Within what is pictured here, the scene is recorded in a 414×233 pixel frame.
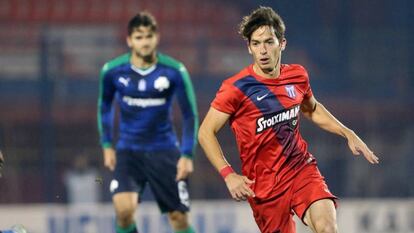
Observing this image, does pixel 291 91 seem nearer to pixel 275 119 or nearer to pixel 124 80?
pixel 275 119

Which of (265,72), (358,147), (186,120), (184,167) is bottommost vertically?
(184,167)

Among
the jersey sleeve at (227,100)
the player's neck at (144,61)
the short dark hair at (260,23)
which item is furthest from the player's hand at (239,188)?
the player's neck at (144,61)

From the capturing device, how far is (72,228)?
39.2 ft

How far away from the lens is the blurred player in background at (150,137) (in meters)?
8.50

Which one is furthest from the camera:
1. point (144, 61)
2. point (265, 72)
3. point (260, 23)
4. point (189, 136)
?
point (144, 61)

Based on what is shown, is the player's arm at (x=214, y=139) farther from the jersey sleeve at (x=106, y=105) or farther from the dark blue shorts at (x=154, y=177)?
the jersey sleeve at (x=106, y=105)

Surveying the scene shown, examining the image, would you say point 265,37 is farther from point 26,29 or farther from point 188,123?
point 26,29

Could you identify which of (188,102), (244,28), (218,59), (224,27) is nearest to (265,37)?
(244,28)

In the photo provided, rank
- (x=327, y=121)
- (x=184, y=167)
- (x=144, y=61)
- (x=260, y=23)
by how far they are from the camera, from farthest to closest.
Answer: (x=144, y=61) → (x=184, y=167) → (x=327, y=121) → (x=260, y=23)

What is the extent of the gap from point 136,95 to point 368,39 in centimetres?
578

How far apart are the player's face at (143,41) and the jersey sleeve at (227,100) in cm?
232

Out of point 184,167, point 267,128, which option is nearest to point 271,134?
point 267,128

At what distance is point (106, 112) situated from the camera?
872 centimetres

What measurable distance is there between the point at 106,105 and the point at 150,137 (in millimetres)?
440
